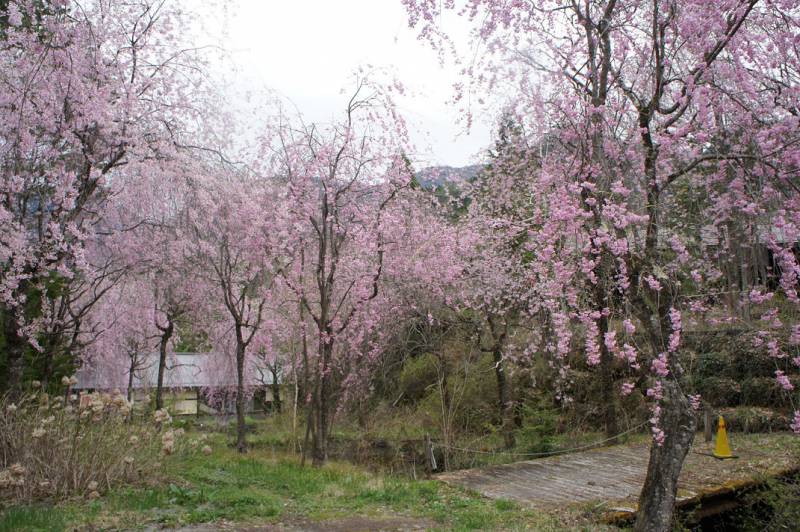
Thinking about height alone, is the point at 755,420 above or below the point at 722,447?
above

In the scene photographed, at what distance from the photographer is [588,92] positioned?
5980 mm

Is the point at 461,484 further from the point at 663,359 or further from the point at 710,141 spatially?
the point at 710,141

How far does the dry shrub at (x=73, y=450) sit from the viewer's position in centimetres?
597

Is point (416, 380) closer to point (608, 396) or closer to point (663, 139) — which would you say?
point (608, 396)

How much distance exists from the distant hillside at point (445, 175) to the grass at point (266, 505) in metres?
7.01

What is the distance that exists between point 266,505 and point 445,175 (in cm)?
941

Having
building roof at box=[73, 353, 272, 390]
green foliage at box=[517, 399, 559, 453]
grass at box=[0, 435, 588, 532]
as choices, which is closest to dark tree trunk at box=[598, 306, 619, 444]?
green foliage at box=[517, 399, 559, 453]

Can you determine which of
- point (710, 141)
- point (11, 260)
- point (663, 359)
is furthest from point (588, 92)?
point (11, 260)

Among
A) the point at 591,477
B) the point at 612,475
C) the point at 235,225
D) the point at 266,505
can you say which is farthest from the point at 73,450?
the point at 612,475

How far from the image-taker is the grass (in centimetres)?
547

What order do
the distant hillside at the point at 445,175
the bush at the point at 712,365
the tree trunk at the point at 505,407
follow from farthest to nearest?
the distant hillside at the point at 445,175 < the tree trunk at the point at 505,407 < the bush at the point at 712,365

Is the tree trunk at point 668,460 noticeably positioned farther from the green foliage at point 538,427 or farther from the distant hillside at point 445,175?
the distant hillside at point 445,175

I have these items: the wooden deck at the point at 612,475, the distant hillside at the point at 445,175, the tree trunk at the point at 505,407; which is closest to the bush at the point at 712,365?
the wooden deck at the point at 612,475

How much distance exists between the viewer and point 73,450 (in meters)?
6.19
